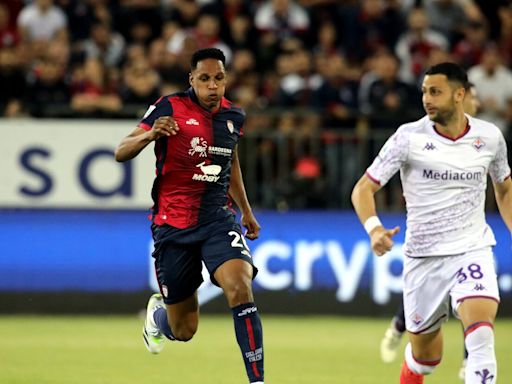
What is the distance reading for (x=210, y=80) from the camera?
29.0 ft

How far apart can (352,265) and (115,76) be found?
14.7 ft

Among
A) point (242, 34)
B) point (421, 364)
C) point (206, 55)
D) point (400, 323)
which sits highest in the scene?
point (242, 34)

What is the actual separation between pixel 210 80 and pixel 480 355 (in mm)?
2858

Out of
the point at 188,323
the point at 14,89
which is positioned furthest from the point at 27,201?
the point at 188,323

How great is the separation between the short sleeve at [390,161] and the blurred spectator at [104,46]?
31.4 ft

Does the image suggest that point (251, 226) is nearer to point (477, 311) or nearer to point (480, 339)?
point (477, 311)

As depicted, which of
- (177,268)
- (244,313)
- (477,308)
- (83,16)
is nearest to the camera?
(477,308)

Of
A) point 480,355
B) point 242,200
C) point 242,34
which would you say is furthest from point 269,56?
point 480,355

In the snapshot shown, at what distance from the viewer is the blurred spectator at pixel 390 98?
16500 millimetres

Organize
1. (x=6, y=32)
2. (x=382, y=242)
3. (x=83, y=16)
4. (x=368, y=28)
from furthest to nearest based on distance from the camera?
(x=368, y=28) < (x=83, y=16) < (x=6, y=32) < (x=382, y=242)

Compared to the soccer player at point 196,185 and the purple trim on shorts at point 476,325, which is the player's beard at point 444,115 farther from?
the soccer player at point 196,185

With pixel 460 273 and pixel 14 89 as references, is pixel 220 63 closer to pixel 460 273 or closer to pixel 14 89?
pixel 460 273

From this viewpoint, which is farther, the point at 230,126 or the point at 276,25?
the point at 276,25

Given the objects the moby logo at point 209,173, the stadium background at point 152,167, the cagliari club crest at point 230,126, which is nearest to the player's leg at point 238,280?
the moby logo at point 209,173
